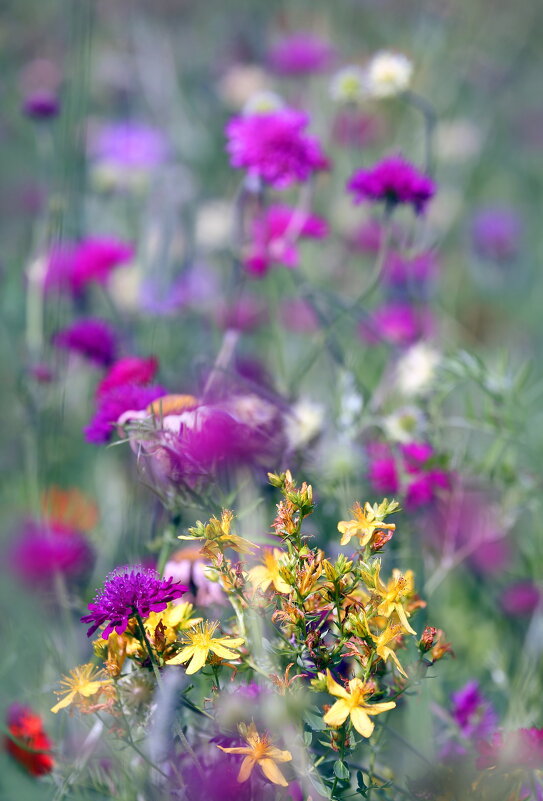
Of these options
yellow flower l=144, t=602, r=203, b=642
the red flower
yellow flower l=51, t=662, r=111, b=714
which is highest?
yellow flower l=144, t=602, r=203, b=642

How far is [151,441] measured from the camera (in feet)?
1.94

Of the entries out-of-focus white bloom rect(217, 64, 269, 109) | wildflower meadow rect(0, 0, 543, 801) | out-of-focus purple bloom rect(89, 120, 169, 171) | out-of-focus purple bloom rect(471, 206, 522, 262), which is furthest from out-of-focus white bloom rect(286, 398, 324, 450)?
out-of-focus purple bloom rect(471, 206, 522, 262)

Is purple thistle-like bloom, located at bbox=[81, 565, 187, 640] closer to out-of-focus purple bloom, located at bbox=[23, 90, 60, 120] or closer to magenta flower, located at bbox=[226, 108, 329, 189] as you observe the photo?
magenta flower, located at bbox=[226, 108, 329, 189]

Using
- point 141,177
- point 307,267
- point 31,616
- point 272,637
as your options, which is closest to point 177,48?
point 141,177

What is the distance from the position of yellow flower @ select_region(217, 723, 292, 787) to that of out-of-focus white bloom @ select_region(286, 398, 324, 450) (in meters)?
0.28

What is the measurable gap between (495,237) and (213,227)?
2.84 ft

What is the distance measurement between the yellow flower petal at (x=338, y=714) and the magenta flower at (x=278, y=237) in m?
0.60

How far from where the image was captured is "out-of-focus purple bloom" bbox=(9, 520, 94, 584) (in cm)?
84

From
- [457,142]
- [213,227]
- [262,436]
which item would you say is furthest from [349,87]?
[457,142]

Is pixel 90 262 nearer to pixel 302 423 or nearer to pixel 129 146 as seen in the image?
pixel 302 423

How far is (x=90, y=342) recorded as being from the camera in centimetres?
95

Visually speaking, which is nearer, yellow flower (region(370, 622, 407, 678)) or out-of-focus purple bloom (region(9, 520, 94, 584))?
yellow flower (region(370, 622, 407, 678))

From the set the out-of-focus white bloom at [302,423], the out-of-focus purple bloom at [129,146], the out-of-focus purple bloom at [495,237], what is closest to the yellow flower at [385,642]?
the out-of-focus white bloom at [302,423]

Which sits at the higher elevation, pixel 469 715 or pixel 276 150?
pixel 276 150
